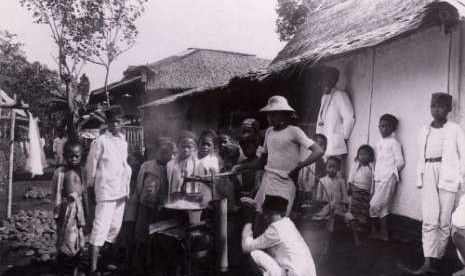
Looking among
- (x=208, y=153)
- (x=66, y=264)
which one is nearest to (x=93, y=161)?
(x=66, y=264)

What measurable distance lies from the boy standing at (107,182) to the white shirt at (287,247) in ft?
6.53

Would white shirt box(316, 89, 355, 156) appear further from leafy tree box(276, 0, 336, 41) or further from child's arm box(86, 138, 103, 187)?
leafy tree box(276, 0, 336, 41)

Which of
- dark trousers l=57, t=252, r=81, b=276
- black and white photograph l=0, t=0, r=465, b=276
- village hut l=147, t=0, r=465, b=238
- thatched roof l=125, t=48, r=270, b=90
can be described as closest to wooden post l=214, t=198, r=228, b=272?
black and white photograph l=0, t=0, r=465, b=276

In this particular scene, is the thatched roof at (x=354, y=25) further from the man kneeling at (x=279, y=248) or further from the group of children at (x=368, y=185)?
the man kneeling at (x=279, y=248)

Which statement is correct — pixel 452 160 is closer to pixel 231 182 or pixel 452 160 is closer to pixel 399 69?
pixel 399 69

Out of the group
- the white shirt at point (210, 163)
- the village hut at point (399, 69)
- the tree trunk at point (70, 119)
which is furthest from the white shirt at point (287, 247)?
the tree trunk at point (70, 119)

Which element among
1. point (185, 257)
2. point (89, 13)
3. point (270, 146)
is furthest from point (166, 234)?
point (89, 13)

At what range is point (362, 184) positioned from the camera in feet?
17.5

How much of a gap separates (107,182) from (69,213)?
0.49 meters

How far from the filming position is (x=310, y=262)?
125 inches

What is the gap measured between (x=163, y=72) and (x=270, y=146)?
16.0 m

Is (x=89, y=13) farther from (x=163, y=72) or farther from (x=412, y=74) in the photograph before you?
(x=412, y=74)

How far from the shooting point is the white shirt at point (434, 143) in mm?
3957

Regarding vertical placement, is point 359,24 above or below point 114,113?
above
